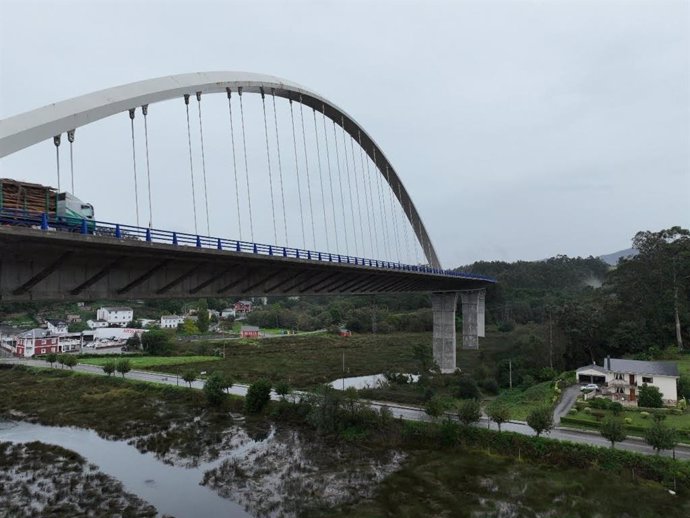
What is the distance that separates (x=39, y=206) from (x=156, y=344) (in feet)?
180

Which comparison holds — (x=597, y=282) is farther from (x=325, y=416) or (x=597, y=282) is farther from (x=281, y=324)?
(x=325, y=416)

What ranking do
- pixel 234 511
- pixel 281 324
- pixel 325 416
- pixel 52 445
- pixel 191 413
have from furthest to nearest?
pixel 281 324, pixel 191 413, pixel 325 416, pixel 52 445, pixel 234 511

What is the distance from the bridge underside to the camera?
13766mm

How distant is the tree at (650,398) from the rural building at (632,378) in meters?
0.46

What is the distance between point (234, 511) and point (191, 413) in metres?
16.7

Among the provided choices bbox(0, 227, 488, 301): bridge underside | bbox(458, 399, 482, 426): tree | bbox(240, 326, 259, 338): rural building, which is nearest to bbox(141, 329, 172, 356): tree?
bbox(240, 326, 259, 338): rural building

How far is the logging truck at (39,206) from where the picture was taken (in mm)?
13765

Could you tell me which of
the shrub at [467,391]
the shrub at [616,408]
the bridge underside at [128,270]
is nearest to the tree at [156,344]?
the bridge underside at [128,270]

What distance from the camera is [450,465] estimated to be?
865 inches

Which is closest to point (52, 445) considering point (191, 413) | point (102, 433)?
point (102, 433)

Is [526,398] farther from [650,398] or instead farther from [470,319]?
[470,319]

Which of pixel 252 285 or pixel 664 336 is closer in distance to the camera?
pixel 252 285

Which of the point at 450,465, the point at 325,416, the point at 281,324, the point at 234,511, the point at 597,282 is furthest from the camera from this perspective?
the point at 597,282

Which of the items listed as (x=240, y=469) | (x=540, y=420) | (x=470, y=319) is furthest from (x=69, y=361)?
(x=470, y=319)
